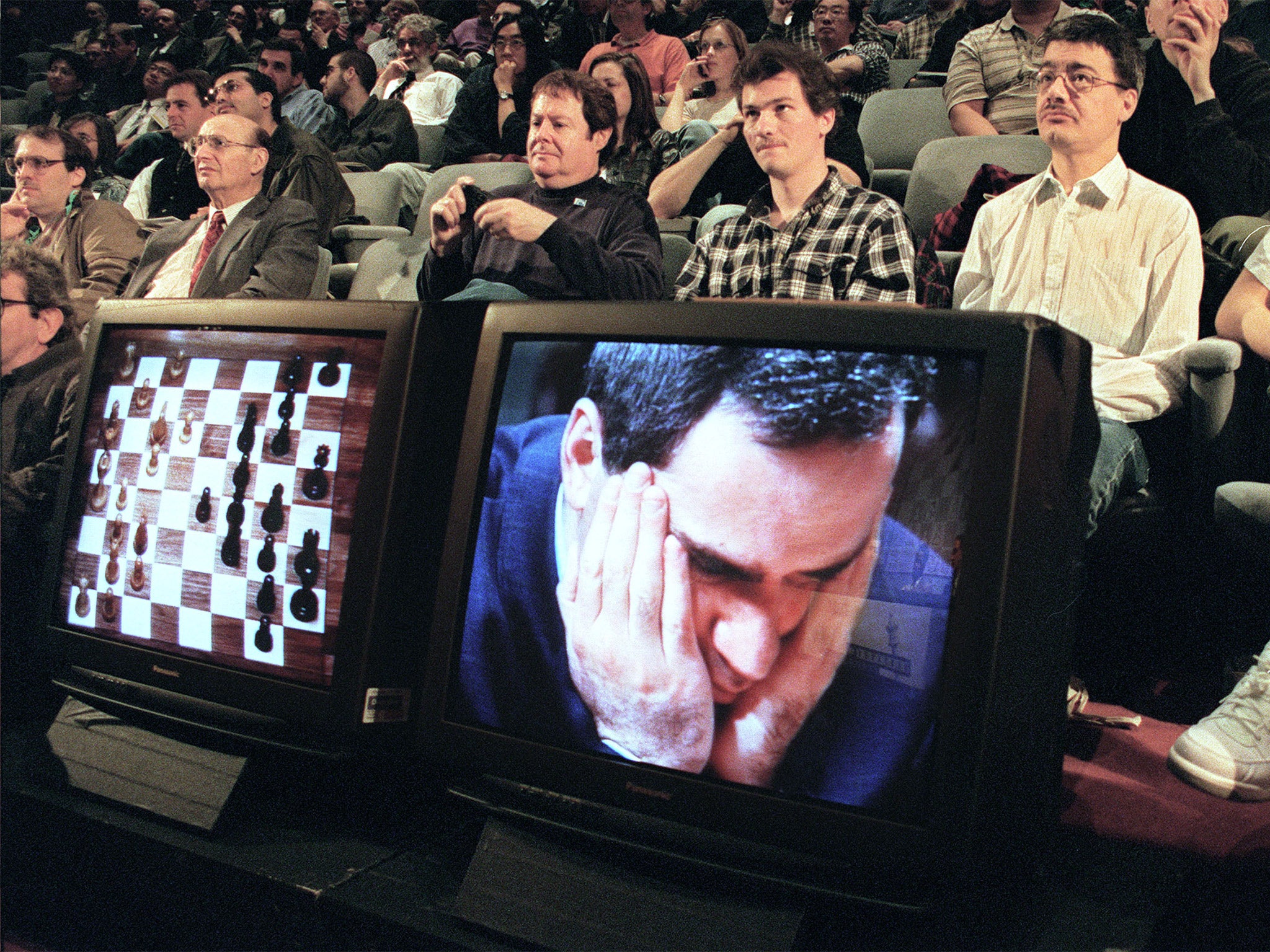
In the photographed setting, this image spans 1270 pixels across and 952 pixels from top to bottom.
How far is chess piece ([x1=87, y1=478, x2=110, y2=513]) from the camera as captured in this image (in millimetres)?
1242

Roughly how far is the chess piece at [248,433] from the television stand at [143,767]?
1.18 feet

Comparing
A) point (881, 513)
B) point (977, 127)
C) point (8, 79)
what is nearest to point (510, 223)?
point (881, 513)

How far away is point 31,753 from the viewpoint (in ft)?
4.46

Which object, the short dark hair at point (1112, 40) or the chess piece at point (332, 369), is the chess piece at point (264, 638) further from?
the short dark hair at point (1112, 40)

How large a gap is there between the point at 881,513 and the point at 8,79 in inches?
296

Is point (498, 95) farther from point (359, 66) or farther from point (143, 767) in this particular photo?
point (143, 767)

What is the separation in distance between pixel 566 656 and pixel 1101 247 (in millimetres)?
Result: 1278

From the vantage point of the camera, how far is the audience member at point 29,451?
158cm

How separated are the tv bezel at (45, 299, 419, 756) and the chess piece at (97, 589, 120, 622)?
3cm

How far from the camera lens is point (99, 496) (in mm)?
1250

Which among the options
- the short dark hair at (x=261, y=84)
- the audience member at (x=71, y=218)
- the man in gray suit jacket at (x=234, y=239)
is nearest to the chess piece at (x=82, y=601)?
the man in gray suit jacket at (x=234, y=239)

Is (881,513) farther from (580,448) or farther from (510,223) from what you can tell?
(510,223)

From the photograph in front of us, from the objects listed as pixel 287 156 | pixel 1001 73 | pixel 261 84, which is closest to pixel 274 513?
pixel 287 156

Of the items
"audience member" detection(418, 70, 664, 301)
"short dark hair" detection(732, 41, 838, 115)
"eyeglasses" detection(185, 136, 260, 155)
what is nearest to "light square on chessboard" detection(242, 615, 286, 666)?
"audience member" detection(418, 70, 664, 301)
